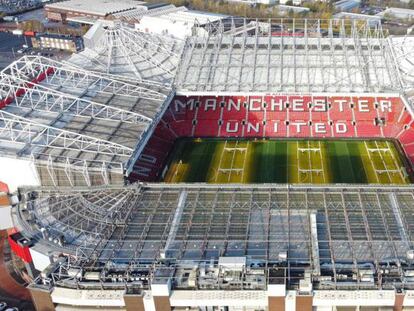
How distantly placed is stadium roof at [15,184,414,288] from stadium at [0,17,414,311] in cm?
13

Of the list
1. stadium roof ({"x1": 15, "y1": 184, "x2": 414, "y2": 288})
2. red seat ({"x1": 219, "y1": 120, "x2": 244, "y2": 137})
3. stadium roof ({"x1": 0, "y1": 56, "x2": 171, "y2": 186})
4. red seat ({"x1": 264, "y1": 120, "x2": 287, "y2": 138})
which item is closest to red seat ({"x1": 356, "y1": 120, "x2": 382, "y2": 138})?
red seat ({"x1": 264, "y1": 120, "x2": 287, "y2": 138})

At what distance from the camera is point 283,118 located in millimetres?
62531

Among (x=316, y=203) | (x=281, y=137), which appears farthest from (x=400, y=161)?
(x=316, y=203)

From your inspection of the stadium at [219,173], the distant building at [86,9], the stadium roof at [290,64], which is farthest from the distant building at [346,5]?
the stadium roof at [290,64]

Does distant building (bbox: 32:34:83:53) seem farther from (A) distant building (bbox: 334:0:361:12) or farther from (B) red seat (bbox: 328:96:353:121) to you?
(A) distant building (bbox: 334:0:361:12)

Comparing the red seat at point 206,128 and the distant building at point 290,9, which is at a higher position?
the red seat at point 206,128

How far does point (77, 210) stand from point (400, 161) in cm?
3699

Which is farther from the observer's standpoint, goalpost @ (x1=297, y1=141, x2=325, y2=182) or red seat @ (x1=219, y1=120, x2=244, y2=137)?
red seat @ (x1=219, y1=120, x2=244, y2=137)

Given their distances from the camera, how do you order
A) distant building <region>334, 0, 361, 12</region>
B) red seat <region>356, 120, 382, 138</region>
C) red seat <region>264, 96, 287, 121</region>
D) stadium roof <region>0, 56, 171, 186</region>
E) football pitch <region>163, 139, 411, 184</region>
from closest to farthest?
stadium roof <region>0, 56, 171, 186</region> < football pitch <region>163, 139, 411, 184</region> < red seat <region>356, 120, 382, 138</region> < red seat <region>264, 96, 287, 121</region> < distant building <region>334, 0, 361, 12</region>

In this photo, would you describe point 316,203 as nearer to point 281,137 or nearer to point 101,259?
point 101,259

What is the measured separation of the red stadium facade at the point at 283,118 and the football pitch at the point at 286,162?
1507 millimetres

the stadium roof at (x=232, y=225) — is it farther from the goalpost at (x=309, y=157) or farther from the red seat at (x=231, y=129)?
the red seat at (x=231, y=129)

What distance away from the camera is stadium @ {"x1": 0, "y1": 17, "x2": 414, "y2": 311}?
27844 mm

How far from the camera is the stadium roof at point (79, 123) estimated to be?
43812 millimetres
